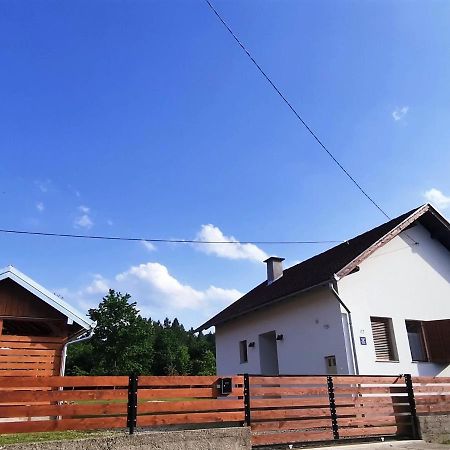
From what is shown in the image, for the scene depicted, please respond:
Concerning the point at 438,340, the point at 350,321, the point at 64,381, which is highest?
the point at 350,321

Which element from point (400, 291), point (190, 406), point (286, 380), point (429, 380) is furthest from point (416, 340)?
point (190, 406)

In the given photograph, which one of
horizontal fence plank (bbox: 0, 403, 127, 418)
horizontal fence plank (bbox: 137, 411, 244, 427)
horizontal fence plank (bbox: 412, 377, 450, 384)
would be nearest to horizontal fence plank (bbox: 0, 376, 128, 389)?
horizontal fence plank (bbox: 0, 403, 127, 418)

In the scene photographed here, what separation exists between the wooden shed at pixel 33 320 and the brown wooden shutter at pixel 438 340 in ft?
34.4

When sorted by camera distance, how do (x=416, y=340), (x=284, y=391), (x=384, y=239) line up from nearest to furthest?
(x=284, y=391) → (x=384, y=239) → (x=416, y=340)

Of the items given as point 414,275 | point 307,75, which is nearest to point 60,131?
point 307,75

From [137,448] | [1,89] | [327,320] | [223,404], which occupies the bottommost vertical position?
[137,448]

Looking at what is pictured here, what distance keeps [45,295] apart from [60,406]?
14.0ft

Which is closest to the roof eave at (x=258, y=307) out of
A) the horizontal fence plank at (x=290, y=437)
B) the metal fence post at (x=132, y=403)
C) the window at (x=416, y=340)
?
the window at (x=416, y=340)

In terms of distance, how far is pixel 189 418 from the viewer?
7363mm

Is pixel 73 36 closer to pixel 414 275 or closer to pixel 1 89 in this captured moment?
pixel 1 89

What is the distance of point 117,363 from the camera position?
5281 centimetres

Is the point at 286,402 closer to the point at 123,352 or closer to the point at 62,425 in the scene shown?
the point at 62,425

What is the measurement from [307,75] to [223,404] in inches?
276

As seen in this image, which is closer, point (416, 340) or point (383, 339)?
point (383, 339)
